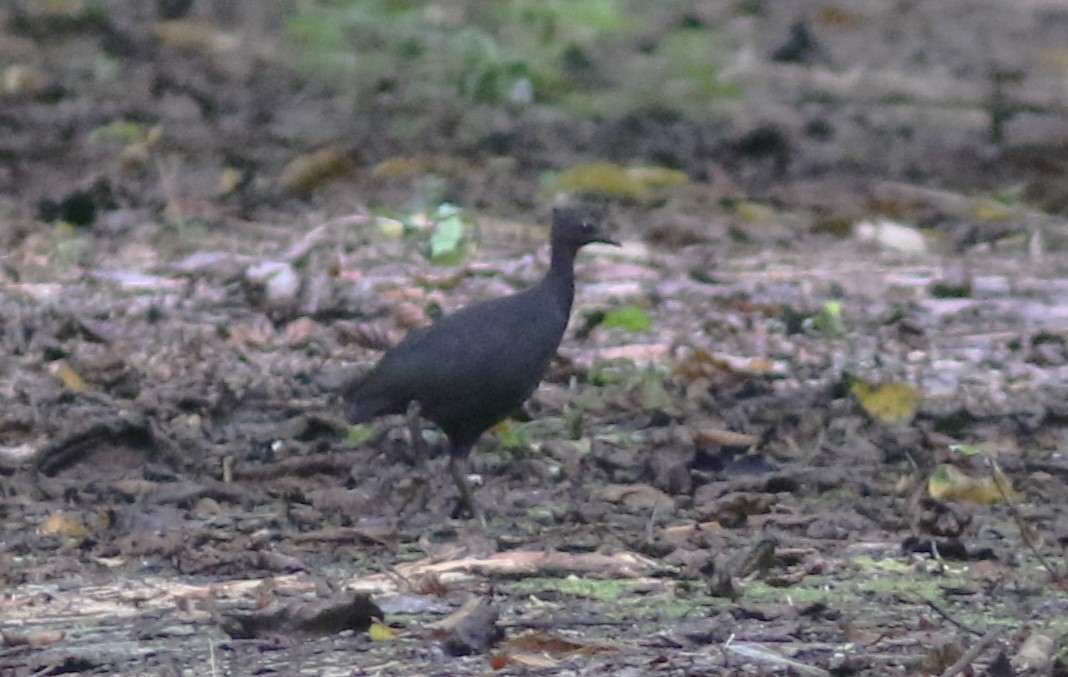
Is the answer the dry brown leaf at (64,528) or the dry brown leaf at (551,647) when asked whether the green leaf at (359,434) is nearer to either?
the dry brown leaf at (64,528)

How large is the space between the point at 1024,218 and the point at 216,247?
12.2 feet

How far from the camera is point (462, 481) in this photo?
5297 mm

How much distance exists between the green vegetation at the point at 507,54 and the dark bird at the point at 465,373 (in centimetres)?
593

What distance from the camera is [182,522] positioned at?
16.7 feet

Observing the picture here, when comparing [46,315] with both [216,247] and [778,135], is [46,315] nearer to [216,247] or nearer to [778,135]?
[216,247]

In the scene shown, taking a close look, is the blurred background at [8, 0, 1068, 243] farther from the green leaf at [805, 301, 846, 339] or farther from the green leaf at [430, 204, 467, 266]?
the green leaf at [805, 301, 846, 339]

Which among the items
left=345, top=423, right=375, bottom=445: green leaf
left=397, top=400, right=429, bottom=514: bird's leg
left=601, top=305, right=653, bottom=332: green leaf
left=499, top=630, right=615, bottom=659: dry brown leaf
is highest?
left=499, top=630, right=615, bottom=659: dry brown leaf

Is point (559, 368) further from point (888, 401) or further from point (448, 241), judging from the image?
point (448, 241)

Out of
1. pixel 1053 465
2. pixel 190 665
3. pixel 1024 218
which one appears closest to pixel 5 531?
pixel 190 665

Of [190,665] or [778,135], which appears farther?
[778,135]

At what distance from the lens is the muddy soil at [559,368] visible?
4.15 meters

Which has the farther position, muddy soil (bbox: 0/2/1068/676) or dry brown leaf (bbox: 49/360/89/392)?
dry brown leaf (bbox: 49/360/89/392)

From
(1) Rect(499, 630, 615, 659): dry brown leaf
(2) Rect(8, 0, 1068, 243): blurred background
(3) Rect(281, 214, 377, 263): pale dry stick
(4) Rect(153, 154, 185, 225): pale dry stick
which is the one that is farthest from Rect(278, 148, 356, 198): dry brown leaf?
(1) Rect(499, 630, 615, 659): dry brown leaf

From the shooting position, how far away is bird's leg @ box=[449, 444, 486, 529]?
520 cm
